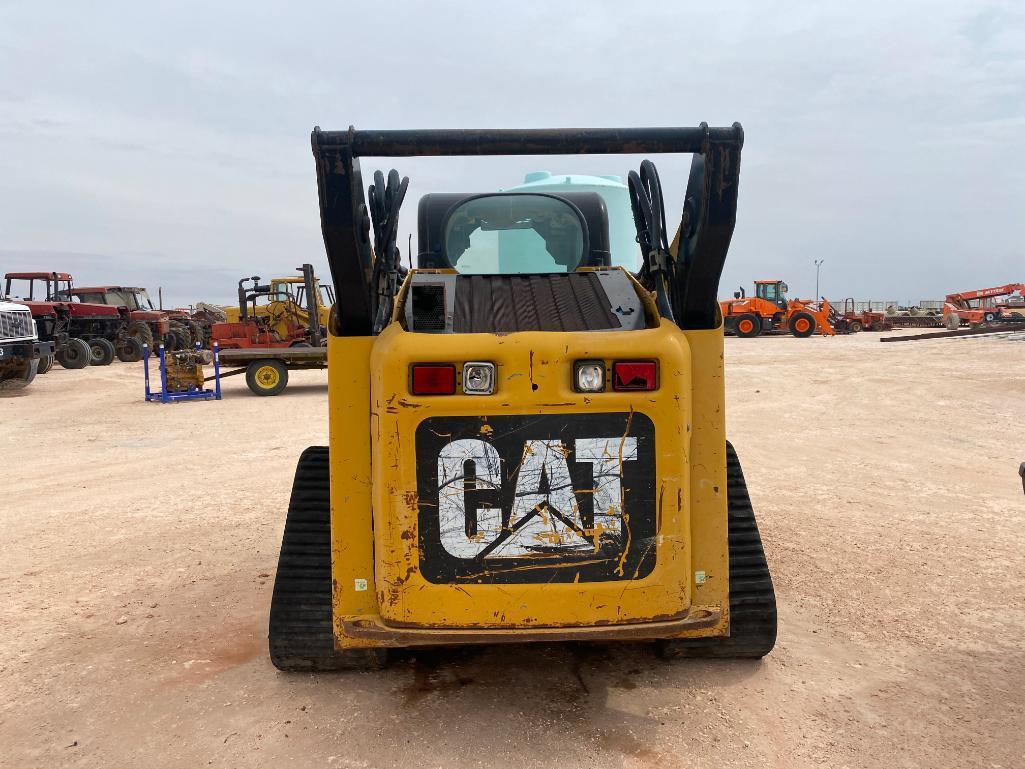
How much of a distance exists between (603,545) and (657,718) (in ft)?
2.37

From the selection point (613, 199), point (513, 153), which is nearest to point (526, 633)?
point (513, 153)

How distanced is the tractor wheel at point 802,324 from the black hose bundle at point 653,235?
92.3 ft

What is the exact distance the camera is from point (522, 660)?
3072 millimetres

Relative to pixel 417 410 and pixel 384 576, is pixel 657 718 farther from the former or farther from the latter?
pixel 417 410

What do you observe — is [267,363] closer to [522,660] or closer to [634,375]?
[522,660]

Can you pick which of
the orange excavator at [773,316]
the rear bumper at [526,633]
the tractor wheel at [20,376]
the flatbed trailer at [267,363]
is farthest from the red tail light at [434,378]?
the orange excavator at [773,316]

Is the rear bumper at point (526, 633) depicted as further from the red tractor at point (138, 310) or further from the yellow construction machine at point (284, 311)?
the red tractor at point (138, 310)

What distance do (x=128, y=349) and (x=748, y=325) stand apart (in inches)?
855

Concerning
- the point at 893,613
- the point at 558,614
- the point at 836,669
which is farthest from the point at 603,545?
the point at 893,613

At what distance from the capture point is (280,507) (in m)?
5.61

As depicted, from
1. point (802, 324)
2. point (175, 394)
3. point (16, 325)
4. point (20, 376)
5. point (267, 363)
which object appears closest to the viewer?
point (175, 394)

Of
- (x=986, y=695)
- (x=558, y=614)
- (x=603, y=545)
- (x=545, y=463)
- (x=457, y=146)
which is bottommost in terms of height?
(x=986, y=695)

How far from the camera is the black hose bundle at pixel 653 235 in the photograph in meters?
2.80

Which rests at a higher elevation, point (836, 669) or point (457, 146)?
point (457, 146)
